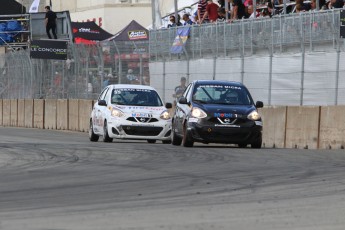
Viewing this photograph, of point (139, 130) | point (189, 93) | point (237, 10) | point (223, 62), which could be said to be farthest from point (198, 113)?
point (237, 10)

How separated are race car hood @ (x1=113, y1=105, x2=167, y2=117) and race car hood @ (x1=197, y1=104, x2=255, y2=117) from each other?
2447 millimetres

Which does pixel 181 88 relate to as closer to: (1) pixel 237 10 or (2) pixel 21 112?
(1) pixel 237 10

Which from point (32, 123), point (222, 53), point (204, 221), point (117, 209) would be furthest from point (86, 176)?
point (32, 123)

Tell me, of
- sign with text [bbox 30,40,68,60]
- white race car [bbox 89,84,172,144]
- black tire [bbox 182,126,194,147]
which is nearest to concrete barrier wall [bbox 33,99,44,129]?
sign with text [bbox 30,40,68,60]

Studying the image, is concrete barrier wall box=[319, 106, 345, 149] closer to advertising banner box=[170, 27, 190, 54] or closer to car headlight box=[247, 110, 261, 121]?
car headlight box=[247, 110, 261, 121]

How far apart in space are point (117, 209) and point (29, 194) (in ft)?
6.41

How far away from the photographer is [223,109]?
2361cm

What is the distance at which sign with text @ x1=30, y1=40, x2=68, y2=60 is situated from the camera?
40750 mm

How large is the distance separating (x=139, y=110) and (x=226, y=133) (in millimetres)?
3481

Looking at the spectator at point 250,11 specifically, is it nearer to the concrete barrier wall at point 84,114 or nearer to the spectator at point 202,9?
the spectator at point 202,9

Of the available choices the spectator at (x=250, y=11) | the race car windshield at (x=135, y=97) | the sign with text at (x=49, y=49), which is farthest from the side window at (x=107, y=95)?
the sign with text at (x=49, y=49)

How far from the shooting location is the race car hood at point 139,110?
2611 cm

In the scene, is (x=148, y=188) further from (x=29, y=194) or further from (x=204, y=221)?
(x=204, y=221)

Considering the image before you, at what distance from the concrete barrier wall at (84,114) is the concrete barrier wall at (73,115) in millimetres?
333
